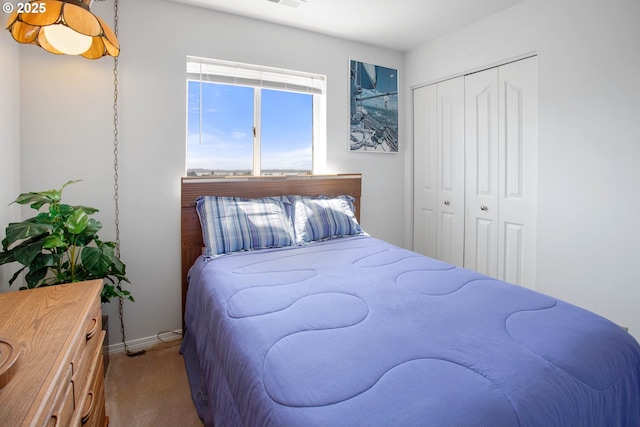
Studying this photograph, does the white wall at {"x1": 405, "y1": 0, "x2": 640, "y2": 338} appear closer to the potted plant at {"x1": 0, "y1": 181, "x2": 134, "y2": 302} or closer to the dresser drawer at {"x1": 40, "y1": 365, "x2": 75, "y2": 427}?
the dresser drawer at {"x1": 40, "y1": 365, "x2": 75, "y2": 427}

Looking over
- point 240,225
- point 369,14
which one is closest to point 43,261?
point 240,225

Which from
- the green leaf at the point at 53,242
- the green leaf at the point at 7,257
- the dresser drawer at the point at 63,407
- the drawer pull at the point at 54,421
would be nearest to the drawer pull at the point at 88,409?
the dresser drawer at the point at 63,407

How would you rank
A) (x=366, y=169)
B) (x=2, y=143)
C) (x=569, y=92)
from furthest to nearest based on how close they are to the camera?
(x=366, y=169) < (x=569, y=92) < (x=2, y=143)

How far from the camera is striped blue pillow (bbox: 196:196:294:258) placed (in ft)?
7.36

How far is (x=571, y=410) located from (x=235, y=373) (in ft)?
3.22

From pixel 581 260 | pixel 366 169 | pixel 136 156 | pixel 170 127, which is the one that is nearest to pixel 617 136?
pixel 581 260

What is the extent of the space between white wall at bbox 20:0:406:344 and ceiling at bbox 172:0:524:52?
0.15m

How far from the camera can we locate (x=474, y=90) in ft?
9.58

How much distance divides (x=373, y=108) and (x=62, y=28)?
8.20ft

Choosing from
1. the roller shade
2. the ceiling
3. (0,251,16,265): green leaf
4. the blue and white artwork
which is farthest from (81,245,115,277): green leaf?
the blue and white artwork

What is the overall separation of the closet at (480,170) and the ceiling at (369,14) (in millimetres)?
479

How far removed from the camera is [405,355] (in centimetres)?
103

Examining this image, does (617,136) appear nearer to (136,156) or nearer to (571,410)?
(571,410)

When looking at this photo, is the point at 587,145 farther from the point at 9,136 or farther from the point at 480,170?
the point at 9,136
